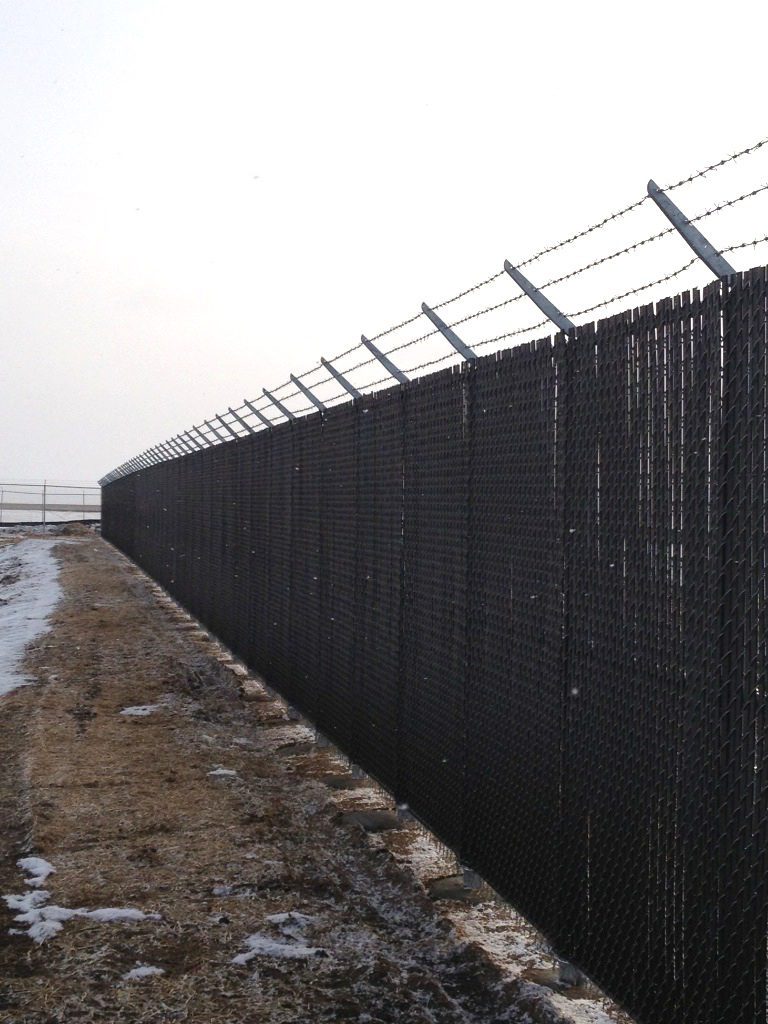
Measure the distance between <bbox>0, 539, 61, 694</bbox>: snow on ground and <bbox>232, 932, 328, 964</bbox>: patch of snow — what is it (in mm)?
5963

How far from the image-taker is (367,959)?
397cm

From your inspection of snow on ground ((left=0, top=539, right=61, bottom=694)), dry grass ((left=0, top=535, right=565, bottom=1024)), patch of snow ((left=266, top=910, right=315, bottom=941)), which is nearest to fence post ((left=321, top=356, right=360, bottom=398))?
dry grass ((left=0, top=535, right=565, bottom=1024))

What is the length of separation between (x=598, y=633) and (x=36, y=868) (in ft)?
9.99

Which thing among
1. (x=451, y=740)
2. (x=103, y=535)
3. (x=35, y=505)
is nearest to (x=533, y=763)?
(x=451, y=740)

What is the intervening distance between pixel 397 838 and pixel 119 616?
34.5 feet

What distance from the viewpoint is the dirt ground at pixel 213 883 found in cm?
364

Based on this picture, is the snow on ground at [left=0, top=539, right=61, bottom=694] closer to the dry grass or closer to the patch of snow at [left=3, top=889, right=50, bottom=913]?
the dry grass

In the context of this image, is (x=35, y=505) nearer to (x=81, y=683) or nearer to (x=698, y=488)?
(x=81, y=683)

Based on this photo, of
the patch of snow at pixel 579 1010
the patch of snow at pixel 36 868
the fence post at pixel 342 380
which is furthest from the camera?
the fence post at pixel 342 380

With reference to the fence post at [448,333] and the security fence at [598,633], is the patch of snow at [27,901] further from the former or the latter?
the fence post at [448,333]

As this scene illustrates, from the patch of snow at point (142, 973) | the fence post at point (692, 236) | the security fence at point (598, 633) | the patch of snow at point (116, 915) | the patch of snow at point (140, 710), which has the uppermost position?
the fence post at point (692, 236)

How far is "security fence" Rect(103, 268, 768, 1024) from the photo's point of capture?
9.13ft

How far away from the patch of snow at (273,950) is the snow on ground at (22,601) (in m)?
5.96

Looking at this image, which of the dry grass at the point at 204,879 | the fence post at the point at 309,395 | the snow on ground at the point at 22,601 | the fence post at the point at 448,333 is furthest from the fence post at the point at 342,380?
the snow on ground at the point at 22,601
